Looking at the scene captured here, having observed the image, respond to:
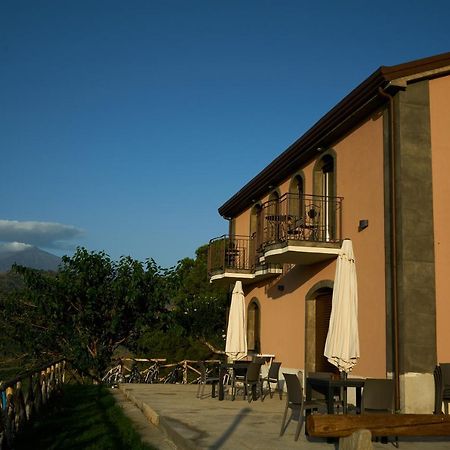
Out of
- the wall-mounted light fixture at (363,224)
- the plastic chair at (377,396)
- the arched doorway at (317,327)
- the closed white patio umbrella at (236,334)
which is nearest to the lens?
the plastic chair at (377,396)

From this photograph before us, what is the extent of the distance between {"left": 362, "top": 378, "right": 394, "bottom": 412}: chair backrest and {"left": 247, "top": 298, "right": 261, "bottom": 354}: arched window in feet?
31.3

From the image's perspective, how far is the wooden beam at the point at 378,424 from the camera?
4570mm

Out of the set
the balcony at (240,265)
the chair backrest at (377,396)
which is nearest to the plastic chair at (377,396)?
the chair backrest at (377,396)

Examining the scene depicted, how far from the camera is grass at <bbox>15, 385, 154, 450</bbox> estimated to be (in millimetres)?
7438

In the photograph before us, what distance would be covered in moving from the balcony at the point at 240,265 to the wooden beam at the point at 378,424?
1025cm

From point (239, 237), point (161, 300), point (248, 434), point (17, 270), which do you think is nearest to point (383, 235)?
point (248, 434)

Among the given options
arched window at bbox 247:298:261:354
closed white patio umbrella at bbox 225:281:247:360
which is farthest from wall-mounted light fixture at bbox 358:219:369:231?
arched window at bbox 247:298:261:354

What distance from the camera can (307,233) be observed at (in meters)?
13.3

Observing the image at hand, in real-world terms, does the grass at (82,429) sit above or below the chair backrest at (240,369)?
below

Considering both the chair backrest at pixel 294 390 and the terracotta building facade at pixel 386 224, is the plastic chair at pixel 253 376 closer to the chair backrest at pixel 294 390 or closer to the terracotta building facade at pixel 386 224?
the terracotta building facade at pixel 386 224

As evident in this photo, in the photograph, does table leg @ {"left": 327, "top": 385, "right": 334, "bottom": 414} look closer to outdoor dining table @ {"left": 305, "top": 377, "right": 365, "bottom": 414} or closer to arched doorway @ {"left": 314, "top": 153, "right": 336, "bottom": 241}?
outdoor dining table @ {"left": 305, "top": 377, "right": 365, "bottom": 414}

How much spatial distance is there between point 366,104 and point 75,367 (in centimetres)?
1254

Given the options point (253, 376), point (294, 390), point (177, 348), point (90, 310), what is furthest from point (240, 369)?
point (177, 348)

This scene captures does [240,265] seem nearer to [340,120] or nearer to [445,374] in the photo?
[340,120]
